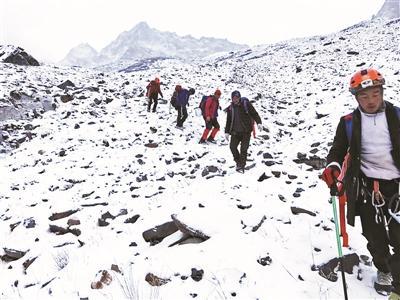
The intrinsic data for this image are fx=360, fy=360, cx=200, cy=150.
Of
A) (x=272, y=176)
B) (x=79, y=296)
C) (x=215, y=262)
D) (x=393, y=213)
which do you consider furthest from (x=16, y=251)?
(x=393, y=213)

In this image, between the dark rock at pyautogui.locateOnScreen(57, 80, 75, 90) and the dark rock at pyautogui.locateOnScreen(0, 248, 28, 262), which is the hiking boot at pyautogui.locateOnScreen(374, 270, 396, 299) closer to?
the dark rock at pyautogui.locateOnScreen(0, 248, 28, 262)

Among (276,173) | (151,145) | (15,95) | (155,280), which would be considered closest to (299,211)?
(276,173)

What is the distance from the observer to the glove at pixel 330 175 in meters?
4.22

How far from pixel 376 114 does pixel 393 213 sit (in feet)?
3.79

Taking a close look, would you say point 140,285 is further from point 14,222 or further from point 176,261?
point 14,222

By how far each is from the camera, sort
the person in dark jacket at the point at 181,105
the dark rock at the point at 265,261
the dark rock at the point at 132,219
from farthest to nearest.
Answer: the person in dark jacket at the point at 181,105, the dark rock at the point at 132,219, the dark rock at the point at 265,261

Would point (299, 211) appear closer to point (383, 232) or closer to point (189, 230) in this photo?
point (189, 230)

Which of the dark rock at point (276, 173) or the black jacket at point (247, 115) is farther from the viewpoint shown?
the black jacket at point (247, 115)

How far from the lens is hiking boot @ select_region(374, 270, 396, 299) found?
179 inches

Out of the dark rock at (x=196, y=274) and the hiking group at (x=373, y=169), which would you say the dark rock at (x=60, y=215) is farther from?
the hiking group at (x=373, y=169)

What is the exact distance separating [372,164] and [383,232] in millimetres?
840

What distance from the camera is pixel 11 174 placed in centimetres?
1302

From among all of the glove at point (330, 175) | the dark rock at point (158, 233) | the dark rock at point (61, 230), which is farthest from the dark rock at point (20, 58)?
the glove at point (330, 175)

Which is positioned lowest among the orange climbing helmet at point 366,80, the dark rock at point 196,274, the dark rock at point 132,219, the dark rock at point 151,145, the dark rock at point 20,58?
the dark rock at point 132,219
